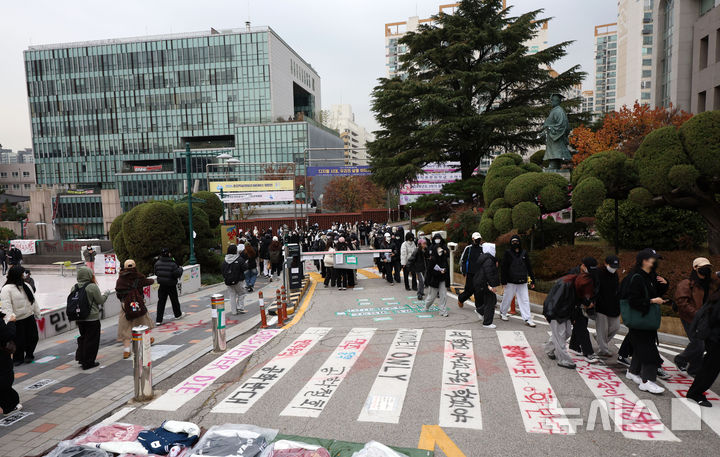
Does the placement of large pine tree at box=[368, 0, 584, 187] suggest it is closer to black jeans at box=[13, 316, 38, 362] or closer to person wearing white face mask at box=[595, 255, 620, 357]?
person wearing white face mask at box=[595, 255, 620, 357]

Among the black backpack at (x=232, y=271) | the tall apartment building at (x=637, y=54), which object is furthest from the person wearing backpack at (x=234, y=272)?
the tall apartment building at (x=637, y=54)

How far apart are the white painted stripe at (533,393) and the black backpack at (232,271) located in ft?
22.9

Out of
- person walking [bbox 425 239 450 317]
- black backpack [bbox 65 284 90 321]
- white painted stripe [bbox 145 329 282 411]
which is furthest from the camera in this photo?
person walking [bbox 425 239 450 317]

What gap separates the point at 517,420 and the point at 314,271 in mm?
17482

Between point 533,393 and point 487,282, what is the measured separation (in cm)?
348

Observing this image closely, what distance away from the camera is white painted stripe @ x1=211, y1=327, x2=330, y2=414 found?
19.1 feet

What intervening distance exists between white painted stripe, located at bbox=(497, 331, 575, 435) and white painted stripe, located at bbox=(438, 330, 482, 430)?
0.56 meters

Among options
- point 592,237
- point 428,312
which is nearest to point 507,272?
point 428,312

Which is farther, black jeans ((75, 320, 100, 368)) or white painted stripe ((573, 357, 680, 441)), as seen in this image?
black jeans ((75, 320, 100, 368))

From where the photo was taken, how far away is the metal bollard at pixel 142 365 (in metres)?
6.18

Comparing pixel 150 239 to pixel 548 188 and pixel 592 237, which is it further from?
pixel 592 237

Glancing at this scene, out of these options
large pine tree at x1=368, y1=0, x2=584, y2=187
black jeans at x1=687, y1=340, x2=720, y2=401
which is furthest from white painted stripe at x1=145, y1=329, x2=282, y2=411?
large pine tree at x1=368, y1=0, x2=584, y2=187

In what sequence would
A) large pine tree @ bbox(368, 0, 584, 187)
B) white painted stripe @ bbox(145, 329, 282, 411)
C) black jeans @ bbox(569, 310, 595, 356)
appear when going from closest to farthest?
white painted stripe @ bbox(145, 329, 282, 411) < black jeans @ bbox(569, 310, 595, 356) < large pine tree @ bbox(368, 0, 584, 187)

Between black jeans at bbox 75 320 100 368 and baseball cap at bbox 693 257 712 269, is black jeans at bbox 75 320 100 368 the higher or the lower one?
the lower one
